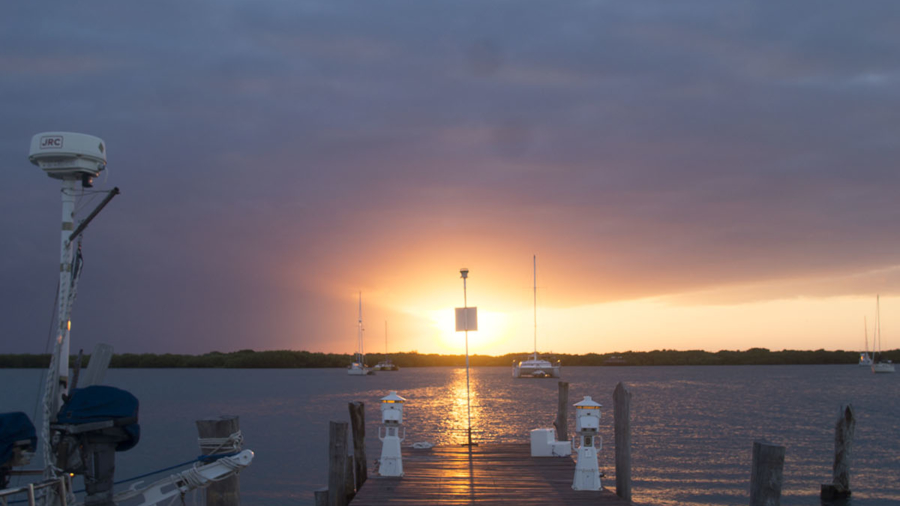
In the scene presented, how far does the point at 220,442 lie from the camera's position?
8336mm

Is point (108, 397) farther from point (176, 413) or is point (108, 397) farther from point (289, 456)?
point (176, 413)

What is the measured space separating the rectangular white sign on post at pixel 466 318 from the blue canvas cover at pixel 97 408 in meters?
8.46

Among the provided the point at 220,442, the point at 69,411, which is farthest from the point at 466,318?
the point at 69,411

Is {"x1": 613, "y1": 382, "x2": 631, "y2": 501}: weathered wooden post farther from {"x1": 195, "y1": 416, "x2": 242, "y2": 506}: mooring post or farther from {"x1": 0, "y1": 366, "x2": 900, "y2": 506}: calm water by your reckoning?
{"x1": 0, "y1": 366, "x2": 900, "y2": 506}: calm water

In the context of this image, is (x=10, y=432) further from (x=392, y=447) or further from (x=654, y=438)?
(x=654, y=438)

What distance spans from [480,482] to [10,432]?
23.4ft

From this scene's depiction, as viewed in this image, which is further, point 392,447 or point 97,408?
point 392,447

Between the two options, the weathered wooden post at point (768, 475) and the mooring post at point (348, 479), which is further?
the mooring post at point (348, 479)

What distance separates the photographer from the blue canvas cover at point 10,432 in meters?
7.06

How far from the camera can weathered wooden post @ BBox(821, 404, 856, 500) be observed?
17.9 m

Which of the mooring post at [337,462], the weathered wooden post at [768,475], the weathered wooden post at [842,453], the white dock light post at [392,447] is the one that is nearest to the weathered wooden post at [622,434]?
the weathered wooden post at [768,475]

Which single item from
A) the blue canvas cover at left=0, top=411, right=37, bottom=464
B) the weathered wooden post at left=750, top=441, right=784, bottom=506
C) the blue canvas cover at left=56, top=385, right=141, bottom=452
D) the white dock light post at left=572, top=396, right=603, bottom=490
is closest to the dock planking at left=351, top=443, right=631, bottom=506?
the white dock light post at left=572, top=396, right=603, bottom=490

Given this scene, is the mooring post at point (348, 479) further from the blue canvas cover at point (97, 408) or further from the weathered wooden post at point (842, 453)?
the weathered wooden post at point (842, 453)

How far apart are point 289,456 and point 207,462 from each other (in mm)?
23695
